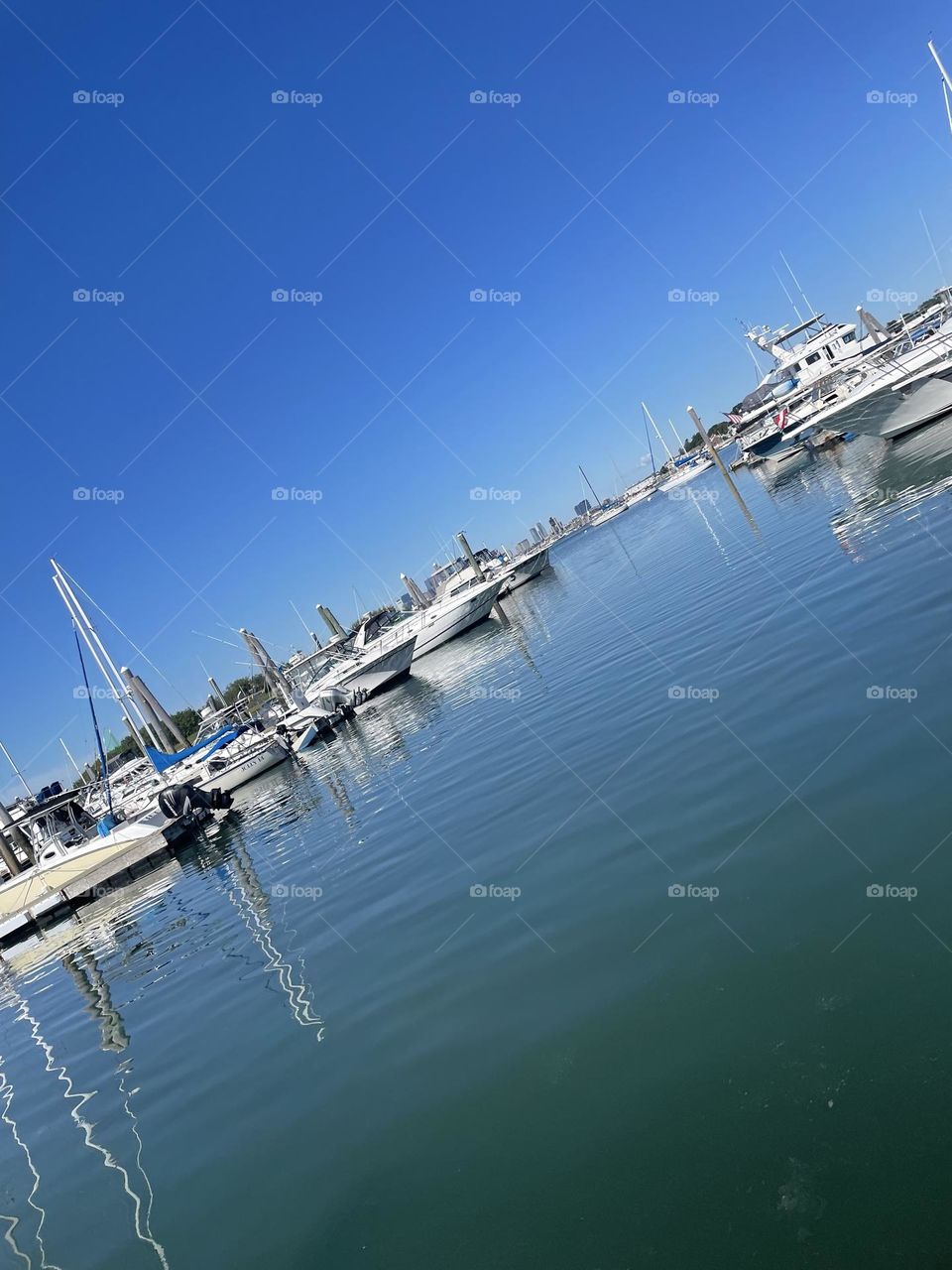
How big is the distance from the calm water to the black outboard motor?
14.6 metres

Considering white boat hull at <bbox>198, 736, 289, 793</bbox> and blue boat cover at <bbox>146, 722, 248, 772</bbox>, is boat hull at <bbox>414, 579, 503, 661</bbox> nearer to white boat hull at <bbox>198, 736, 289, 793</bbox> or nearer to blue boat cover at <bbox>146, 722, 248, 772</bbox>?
blue boat cover at <bbox>146, 722, 248, 772</bbox>

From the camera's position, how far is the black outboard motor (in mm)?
34844

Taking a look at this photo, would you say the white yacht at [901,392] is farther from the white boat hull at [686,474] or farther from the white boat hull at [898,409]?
the white boat hull at [686,474]

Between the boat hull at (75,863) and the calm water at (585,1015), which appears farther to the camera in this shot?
the boat hull at (75,863)

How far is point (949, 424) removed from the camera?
124 ft

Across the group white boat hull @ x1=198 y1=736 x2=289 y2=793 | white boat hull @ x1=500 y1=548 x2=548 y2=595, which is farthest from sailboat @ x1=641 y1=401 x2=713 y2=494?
white boat hull @ x1=198 y1=736 x2=289 y2=793

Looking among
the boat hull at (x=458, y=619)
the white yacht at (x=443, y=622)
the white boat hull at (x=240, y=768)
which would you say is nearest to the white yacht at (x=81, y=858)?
the white boat hull at (x=240, y=768)

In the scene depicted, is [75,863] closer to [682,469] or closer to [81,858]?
[81,858]

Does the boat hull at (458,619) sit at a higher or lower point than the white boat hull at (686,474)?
higher

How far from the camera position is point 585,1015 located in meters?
7.83

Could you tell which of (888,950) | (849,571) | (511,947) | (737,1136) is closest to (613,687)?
(849,571)

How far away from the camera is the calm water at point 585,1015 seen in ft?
18.0

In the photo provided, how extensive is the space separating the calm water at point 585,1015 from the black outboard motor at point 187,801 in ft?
47.9

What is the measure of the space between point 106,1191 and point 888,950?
797 cm
